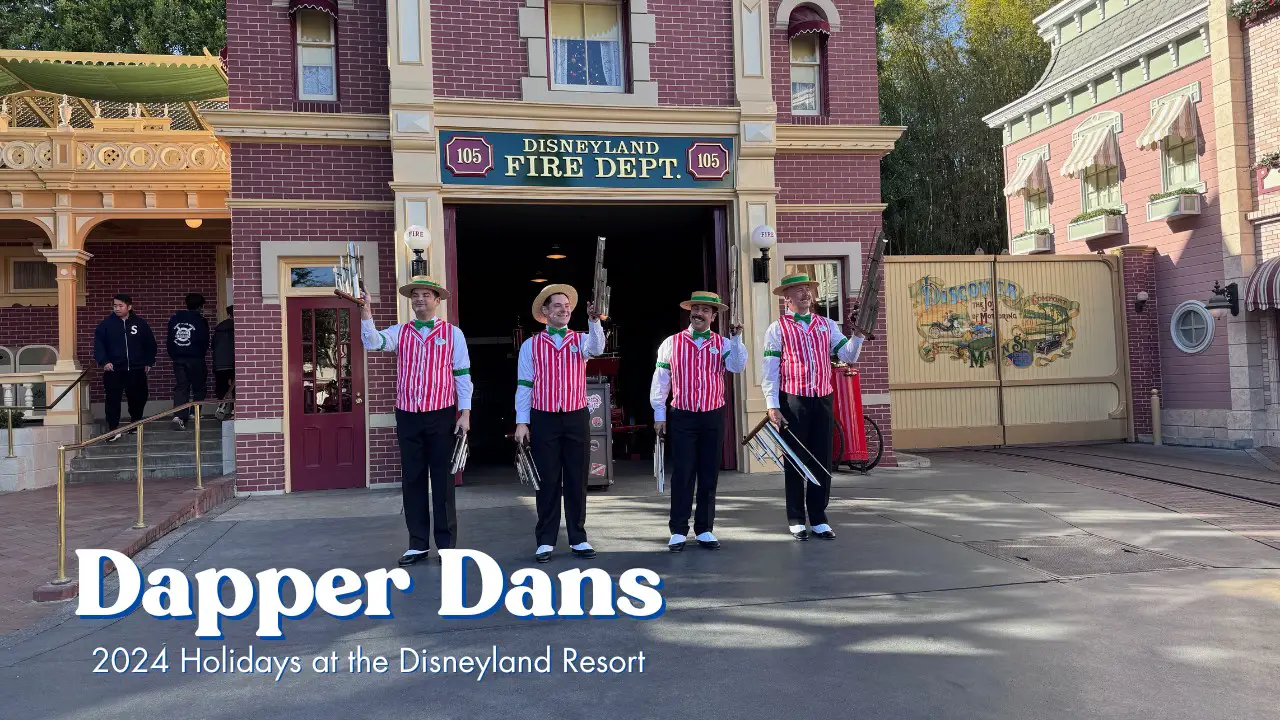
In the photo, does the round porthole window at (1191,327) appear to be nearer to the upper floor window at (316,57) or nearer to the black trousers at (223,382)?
the upper floor window at (316,57)

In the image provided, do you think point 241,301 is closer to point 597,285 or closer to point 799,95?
point 597,285

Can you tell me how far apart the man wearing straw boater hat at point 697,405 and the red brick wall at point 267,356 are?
4517 millimetres

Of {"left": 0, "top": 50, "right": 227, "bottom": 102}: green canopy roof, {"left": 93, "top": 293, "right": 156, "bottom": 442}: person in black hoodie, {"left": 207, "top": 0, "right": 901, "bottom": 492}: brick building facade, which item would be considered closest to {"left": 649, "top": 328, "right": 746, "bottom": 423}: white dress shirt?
{"left": 207, "top": 0, "right": 901, "bottom": 492}: brick building facade

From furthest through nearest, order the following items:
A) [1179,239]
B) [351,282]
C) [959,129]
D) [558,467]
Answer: [959,129] < [1179,239] < [558,467] < [351,282]

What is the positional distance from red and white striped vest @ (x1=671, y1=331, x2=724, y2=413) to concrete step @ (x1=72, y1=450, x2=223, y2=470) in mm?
7373

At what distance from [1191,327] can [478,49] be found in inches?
440

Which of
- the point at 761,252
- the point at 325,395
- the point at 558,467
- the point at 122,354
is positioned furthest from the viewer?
the point at 122,354

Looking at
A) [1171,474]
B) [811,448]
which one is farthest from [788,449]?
[1171,474]

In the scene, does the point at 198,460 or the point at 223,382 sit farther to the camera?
the point at 223,382

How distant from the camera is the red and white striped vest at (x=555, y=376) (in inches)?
241

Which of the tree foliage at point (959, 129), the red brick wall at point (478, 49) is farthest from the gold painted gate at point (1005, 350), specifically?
the tree foliage at point (959, 129)

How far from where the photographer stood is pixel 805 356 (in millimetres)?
6531

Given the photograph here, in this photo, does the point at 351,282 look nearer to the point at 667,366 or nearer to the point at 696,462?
the point at 667,366

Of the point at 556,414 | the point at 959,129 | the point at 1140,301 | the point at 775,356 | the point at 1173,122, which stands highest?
the point at 959,129
